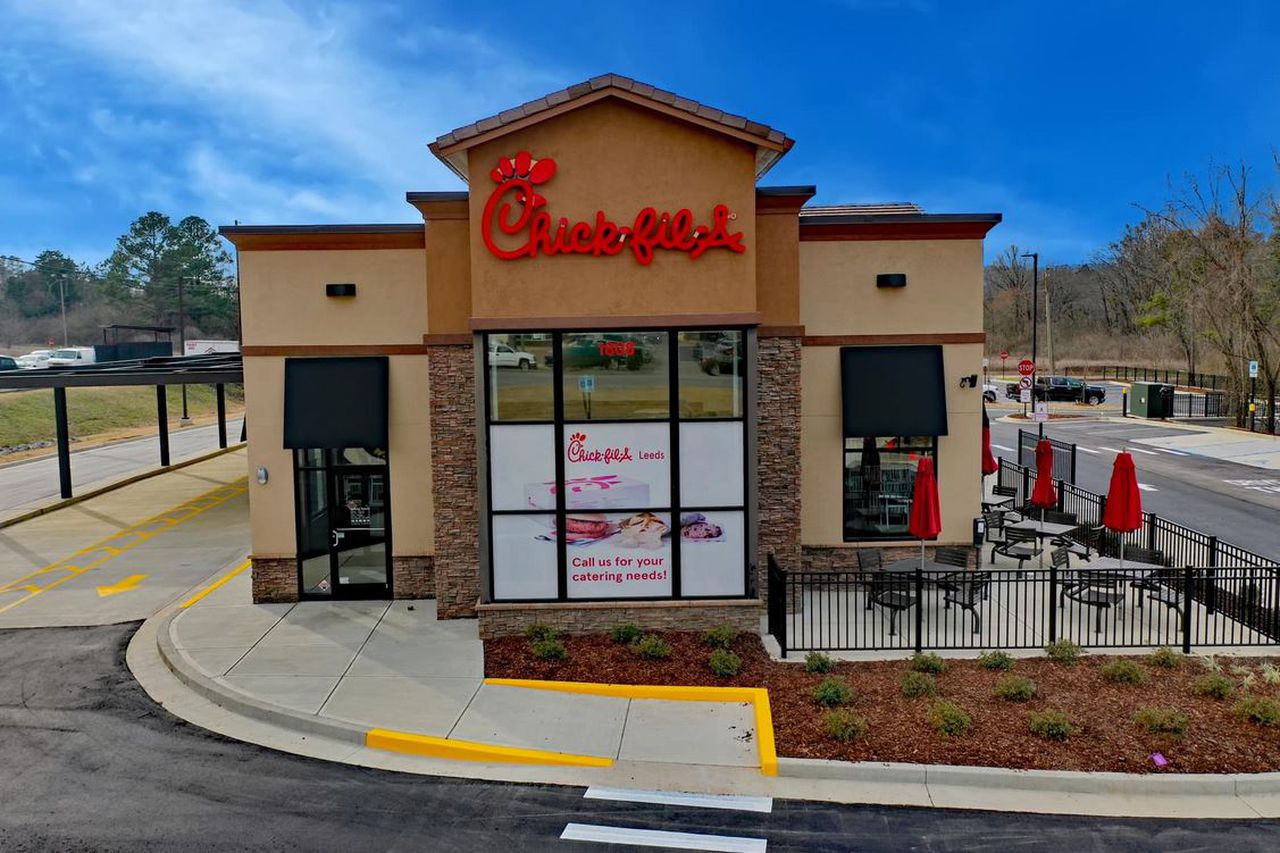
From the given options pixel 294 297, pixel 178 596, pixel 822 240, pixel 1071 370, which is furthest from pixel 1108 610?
pixel 1071 370

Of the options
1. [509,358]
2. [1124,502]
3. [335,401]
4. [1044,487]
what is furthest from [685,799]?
[1044,487]

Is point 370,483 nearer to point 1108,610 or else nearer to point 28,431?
point 1108,610

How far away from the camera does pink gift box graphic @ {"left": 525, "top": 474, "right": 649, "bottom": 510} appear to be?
1276 centimetres

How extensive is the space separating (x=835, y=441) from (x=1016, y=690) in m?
6.05

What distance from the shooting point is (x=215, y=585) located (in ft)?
53.3

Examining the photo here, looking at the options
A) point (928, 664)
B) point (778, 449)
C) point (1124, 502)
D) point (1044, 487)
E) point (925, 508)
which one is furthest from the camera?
point (1044, 487)

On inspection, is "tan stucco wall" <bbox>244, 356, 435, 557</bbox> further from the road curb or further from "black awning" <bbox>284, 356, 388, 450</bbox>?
the road curb

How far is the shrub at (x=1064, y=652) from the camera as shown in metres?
11.3

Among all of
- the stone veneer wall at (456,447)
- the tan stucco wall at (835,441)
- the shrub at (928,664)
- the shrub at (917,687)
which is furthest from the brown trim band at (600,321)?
the shrub at (917,687)

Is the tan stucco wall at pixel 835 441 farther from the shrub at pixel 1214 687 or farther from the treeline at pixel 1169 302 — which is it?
the treeline at pixel 1169 302

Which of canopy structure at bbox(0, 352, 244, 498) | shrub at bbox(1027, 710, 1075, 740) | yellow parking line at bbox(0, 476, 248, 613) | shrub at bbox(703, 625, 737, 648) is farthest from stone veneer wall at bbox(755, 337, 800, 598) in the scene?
yellow parking line at bbox(0, 476, 248, 613)

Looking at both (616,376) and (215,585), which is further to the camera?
(215,585)

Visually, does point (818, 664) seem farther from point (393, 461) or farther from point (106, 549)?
point (106, 549)

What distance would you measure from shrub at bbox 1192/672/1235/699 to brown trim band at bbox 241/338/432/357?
1223 cm
